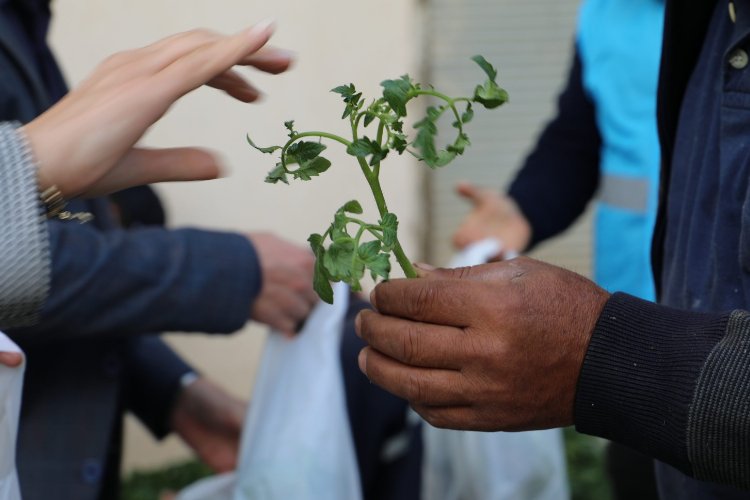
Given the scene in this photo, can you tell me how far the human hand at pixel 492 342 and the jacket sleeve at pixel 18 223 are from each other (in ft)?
1.18

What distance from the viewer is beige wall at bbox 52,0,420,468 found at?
3221mm

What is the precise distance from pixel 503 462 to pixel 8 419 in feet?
4.12

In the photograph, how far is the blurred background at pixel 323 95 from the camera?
3244mm

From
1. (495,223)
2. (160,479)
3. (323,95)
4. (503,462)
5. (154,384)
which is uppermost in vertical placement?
(323,95)

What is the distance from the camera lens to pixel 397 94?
967mm

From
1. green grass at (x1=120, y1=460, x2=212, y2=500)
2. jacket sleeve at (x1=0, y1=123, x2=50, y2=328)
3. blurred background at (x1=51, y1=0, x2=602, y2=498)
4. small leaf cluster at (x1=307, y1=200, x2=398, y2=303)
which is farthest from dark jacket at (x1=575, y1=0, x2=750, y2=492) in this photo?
green grass at (x1=120, y1=460, x2=212, y2=500)

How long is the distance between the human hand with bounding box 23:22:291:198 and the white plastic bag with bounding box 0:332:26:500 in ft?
0.68

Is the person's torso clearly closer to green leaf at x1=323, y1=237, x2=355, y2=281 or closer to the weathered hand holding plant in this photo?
the weathered hand holding plant

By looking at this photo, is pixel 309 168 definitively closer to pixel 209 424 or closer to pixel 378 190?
pixel 378 190

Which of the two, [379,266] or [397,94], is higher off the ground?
[397,94]

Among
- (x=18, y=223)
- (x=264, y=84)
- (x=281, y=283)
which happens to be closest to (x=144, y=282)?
(x=281, y=283)

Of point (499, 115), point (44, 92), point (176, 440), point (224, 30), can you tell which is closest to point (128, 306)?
point (44, 92)

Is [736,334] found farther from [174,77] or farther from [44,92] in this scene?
[44,92]

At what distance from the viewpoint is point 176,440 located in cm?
377
